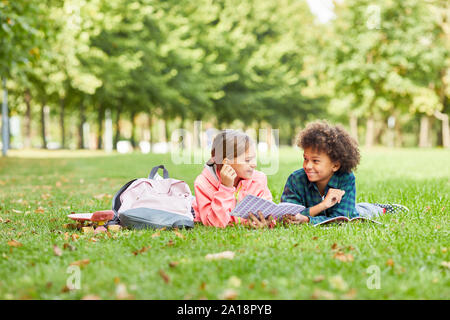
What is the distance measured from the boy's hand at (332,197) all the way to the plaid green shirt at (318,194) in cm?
11

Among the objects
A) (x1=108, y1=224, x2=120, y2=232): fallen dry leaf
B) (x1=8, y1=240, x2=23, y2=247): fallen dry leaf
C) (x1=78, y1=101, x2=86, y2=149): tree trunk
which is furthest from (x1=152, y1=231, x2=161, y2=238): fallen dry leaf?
(x1=78, y1=101, x2=86, y2=149): tree trunk

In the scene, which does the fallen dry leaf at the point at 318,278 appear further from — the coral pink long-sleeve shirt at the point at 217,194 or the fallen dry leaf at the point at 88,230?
the fallen dry leaf at the point at 88,230

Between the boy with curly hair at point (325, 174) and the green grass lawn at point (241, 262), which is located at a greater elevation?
the boy with curly hair at point (325, 174)

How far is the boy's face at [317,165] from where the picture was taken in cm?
528

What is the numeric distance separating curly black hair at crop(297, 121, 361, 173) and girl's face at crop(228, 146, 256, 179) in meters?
0.55

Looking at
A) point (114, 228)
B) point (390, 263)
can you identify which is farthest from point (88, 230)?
point (390, 263)

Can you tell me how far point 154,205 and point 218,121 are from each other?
129 ft

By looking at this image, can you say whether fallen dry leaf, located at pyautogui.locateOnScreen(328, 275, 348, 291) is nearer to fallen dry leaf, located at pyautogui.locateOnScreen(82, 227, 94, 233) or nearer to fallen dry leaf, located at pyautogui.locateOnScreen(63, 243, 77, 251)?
fallen dry leaf, located at pyautogui.locateOnScreen(63, 243, 77, 251)

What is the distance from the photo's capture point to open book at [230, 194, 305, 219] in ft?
16.3

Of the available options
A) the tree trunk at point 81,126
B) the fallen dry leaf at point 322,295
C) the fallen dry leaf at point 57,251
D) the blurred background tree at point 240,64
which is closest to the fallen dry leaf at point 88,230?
the fallen dry leaf at point 57,251

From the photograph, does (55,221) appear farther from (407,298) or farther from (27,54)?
(27,54)

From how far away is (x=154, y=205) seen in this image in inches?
210

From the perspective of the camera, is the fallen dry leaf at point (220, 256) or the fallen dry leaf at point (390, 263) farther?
the fallen dry leaf at point (220, 256)

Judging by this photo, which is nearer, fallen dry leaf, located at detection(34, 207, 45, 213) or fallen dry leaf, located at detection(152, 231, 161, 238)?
fallen dry leaf, located at detection(152, 231, 161, 238)
